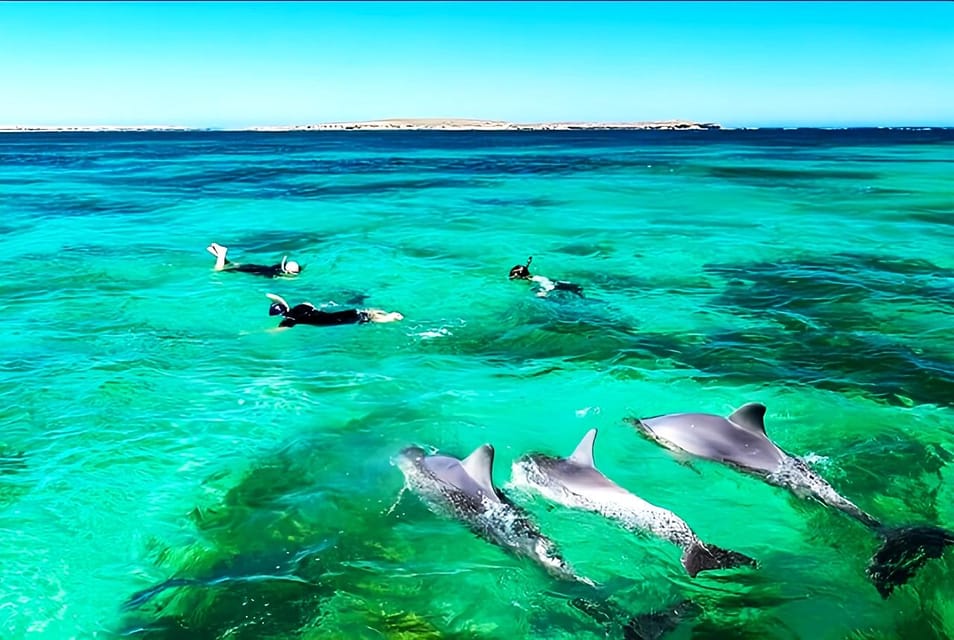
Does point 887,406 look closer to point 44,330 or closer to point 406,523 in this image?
point 406,523

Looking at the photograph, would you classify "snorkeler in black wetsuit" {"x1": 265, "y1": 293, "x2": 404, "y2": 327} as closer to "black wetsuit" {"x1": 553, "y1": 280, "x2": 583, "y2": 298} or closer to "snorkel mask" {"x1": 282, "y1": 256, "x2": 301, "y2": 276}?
"black wetsuit" {"x1": 553, "y1": 280, "x2": 583, "y2": 298}

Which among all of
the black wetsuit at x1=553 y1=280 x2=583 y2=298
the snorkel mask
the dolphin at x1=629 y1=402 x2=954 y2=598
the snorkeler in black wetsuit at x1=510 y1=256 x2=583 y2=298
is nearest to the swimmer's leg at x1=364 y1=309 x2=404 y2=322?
the snorkeler in black wetsuit at x1=510 y1=256 x2=583 y2=298

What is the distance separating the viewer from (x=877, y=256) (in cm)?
2278

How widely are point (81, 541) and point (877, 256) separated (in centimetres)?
2269

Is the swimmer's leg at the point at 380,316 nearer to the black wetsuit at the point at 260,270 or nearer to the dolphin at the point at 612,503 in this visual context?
the black wetsuit at the point at 260,270

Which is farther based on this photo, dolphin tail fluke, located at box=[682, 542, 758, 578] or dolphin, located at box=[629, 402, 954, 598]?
dolphin, located at box=[629, 402, 954, 598]

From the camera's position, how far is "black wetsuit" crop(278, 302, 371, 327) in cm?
1491

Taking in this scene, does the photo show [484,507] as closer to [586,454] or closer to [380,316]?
[586,454]

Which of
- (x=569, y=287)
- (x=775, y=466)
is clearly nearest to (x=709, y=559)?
(x=775, y=466)

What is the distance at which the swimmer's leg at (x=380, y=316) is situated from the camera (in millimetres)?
15367

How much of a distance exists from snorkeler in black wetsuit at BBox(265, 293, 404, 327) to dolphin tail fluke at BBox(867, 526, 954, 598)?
404 inches

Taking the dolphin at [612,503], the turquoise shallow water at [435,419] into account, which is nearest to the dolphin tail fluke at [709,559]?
the dolphin at [612,503]

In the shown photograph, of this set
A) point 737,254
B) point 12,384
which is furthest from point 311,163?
point 12,384

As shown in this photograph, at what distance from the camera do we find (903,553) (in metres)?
7.34
